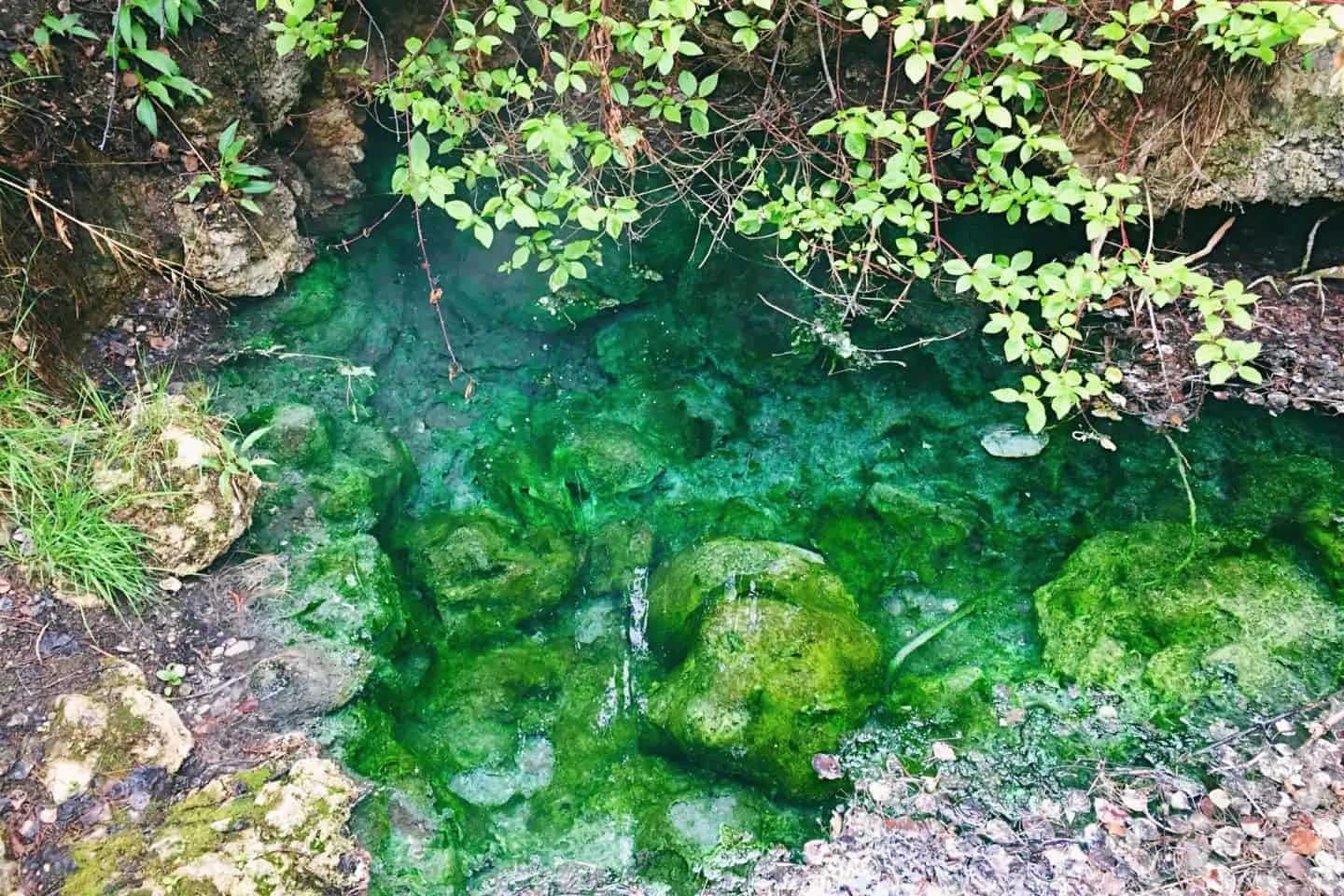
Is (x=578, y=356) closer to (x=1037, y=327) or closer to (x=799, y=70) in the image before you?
(x=799, y=70)

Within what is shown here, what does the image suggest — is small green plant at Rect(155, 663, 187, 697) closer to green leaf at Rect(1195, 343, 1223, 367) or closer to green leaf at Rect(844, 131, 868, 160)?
green leaf at Rect(844, 131, 868, 160)

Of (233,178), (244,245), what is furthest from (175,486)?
(233,178)

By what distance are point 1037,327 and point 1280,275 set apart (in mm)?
1143

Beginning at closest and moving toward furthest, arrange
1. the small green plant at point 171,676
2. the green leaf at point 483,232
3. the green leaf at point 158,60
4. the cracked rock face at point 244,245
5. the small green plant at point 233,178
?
the small green plant at point 171,676 < the green leaf at point 483,232 < the green leaf at point 158,60 < the small green plant at point 233,178 < the cracked rock face at point 244,245

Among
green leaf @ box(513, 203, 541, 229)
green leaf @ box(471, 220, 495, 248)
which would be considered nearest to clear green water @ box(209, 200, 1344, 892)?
green leaf @ box(471, 220, 495, 248)

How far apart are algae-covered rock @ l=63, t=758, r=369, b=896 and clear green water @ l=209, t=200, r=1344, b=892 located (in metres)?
0.18

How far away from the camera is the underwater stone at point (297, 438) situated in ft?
12.1

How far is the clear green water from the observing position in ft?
10.6

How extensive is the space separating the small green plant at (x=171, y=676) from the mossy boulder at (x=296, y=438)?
1.05 m

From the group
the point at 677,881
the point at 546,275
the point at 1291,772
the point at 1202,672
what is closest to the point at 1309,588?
the point at 1202,672

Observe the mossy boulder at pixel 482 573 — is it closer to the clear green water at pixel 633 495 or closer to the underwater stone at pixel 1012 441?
the clear green water at pixel 633 495

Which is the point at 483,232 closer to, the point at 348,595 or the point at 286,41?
the point at 286,41

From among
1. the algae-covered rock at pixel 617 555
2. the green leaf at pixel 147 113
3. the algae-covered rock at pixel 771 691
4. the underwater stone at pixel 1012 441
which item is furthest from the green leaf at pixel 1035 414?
the green leaf at pixel 147 113

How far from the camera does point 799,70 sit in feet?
13.0
